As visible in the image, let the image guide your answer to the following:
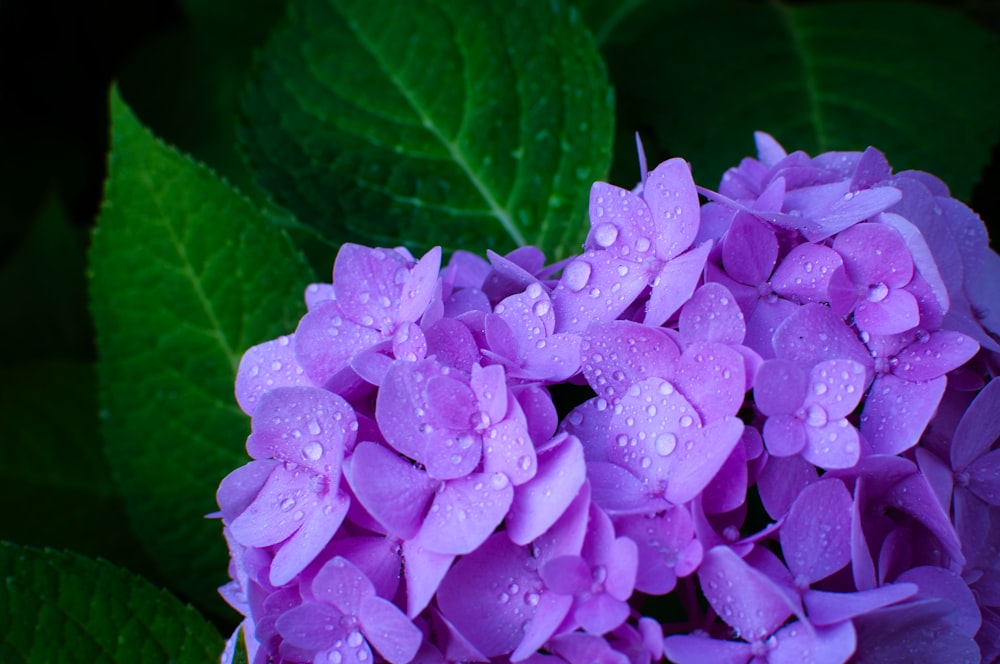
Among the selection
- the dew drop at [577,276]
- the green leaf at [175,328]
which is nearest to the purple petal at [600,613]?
the dew drop at [577,276]

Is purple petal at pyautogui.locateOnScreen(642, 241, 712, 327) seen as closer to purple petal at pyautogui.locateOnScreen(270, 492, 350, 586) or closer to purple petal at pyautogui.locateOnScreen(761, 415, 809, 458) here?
purple petal at pyautogui.locateOnScreen(761, 415, 809, 458)

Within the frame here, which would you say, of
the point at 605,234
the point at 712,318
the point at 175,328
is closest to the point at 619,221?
the point at 605,234

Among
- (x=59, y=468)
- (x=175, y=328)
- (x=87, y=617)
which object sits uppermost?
(x=175, y=328)

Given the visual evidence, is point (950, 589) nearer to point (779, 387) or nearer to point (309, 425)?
point (779, 387)

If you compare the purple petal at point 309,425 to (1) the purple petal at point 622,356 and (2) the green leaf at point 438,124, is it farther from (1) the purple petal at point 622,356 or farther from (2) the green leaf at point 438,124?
(2) the green leaf at point 438,124

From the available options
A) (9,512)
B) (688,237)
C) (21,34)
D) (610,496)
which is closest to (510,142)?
(688,237)

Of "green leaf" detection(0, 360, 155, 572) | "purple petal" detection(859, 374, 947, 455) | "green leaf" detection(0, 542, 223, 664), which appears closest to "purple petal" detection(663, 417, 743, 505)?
"purple petal" detection(859, 374, 947, 455)
